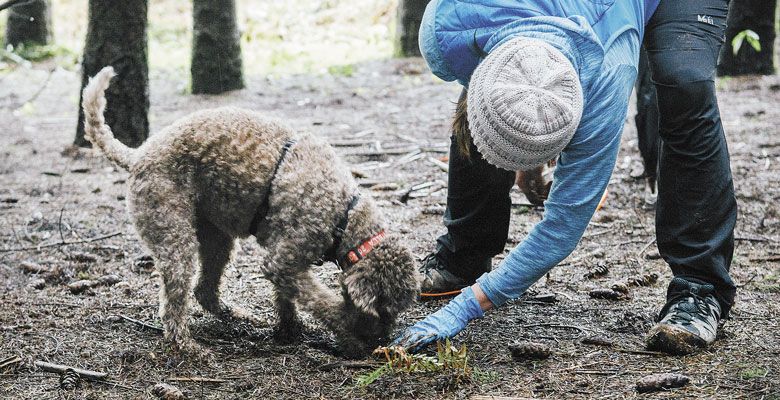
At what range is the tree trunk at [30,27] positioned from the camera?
15.7 metres

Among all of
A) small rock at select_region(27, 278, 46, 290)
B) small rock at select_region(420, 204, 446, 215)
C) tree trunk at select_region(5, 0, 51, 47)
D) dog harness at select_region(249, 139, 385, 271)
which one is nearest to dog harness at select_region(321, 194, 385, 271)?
dog harness at select_region(249, 139, 385, 271)

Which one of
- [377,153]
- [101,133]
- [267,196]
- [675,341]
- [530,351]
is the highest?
[101,133]

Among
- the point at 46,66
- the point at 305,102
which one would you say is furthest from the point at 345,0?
the point at 305,102

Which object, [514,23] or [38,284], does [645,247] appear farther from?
[38,284]

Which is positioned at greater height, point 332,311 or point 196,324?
point 332,311

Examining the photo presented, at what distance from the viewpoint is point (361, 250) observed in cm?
395

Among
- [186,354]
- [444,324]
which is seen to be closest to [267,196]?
[186,354]

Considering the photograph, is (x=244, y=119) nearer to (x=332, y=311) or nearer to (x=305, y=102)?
(x=332, y=311)

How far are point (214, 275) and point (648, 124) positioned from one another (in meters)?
3.71

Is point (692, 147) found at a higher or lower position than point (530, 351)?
higher

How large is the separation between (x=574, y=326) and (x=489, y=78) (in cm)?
167

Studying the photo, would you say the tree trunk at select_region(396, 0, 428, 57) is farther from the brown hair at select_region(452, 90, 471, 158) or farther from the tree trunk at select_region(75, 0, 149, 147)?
the brown hair at select_region(452, 90, 471, 158)

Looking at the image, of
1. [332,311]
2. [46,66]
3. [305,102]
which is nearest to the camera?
[332,311]

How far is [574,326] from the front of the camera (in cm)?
425
